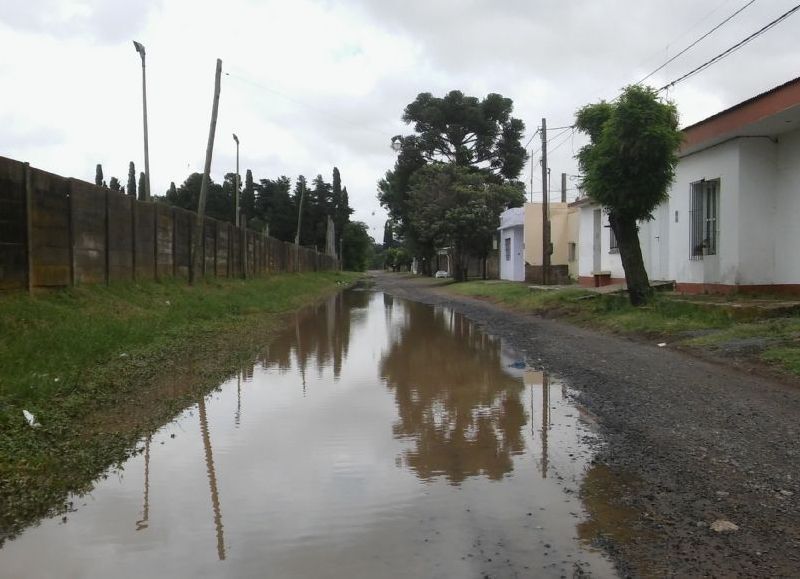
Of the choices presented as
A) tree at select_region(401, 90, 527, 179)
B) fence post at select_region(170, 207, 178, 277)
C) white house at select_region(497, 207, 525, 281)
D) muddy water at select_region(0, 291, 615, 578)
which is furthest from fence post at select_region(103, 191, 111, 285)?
tree at select_region(401, 90, 527, 179)

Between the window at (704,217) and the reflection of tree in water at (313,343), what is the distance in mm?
9269

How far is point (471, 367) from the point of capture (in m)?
9.87

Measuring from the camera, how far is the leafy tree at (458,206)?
38312mm

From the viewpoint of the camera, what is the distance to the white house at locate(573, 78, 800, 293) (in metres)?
14.2

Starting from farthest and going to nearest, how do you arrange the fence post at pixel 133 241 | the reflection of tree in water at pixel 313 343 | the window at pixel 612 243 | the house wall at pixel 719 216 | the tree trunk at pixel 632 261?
the window at pixel 612 243
the fence post at pixel 133 241
the tree trunk at pixel 632 261
the house wall at pixel 719 216
the reflection of tree in water at pixel 313 343

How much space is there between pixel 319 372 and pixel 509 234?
3075 centimetres

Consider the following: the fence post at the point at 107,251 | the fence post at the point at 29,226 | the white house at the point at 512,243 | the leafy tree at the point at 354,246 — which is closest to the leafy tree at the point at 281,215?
the leafy tree at the point at 354,246

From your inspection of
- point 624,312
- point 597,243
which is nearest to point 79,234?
point 624,312

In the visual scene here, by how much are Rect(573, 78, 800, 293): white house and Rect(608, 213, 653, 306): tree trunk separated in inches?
74.1

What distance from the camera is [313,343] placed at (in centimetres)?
1312

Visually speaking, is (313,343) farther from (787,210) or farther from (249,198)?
(249,198)

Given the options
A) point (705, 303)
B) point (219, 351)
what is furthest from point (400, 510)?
point (705, 303)

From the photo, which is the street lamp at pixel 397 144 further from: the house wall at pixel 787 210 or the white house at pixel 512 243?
the house wall at pixel 787 210

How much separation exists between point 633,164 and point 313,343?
27.1 ft
